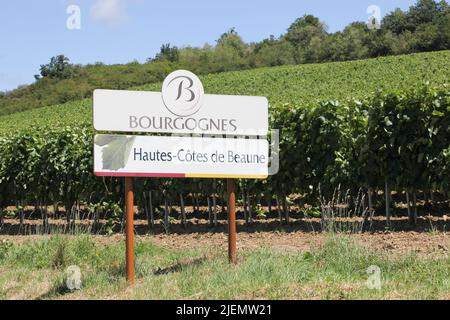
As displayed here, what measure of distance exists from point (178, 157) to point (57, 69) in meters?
87.5

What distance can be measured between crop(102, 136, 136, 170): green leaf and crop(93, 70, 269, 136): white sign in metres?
0.13

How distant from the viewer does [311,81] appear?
171ft

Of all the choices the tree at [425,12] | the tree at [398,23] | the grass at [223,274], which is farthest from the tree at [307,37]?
the grass at [223,274]

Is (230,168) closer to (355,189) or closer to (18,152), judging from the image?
(355,189)

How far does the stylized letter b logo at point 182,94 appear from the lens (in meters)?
7.11

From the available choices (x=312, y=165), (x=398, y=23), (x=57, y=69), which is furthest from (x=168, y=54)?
(x=312, y=165)

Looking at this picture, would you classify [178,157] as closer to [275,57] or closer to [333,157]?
[333,157]

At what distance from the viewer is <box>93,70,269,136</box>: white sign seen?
6.92 metres

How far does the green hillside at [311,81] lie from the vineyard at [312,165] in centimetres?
2629

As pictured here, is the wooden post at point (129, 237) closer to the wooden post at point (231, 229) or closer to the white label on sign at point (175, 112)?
the white label on sign at point (175, 112)

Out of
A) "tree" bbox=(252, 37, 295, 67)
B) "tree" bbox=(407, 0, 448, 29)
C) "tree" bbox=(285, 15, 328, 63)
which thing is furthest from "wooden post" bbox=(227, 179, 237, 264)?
"tree" bbox=(407, 0, 448, 29)

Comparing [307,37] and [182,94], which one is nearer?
[182,94]

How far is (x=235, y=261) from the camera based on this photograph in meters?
7.32
